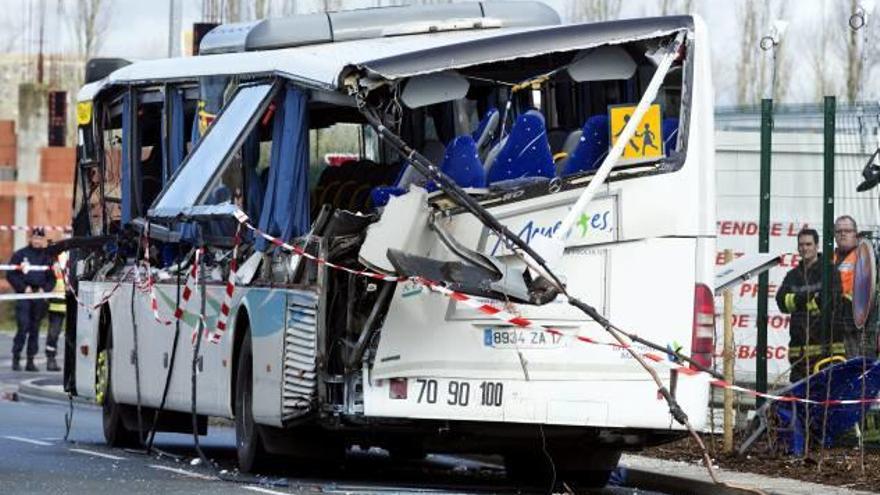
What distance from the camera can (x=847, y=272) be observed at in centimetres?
1788

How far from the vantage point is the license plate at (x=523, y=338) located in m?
13.9

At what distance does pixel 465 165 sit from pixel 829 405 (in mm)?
3967

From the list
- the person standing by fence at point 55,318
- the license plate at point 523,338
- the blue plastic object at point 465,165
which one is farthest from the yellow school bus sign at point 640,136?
the person standing by fence at point 55,318

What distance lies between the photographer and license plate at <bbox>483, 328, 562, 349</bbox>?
45.7 feet

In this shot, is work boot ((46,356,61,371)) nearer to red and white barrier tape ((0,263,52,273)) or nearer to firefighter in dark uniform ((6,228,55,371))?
firefighter in dark uniform ((6,228,55,371))

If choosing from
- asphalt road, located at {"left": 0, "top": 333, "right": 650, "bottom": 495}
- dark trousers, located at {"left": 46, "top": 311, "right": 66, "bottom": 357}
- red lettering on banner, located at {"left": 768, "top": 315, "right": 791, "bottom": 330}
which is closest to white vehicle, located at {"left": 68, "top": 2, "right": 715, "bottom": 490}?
asphalt road, located at {"left": 0, "top": 333, "right": 650, "bottom": 495}

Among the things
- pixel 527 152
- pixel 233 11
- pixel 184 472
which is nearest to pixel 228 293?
pixel 184 472

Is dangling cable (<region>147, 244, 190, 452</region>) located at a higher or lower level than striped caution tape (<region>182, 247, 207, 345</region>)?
lower

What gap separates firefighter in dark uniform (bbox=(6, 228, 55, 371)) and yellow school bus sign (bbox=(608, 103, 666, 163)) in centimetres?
1940

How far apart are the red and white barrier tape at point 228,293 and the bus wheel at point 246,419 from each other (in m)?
0.36

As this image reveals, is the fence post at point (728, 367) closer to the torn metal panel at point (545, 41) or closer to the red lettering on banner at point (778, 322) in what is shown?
the red lettering on banner at point (778, 322)

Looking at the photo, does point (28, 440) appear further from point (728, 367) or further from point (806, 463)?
point (806, 463)

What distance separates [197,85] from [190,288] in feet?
4.85

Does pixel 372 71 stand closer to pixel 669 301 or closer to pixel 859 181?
pixel 669 301
